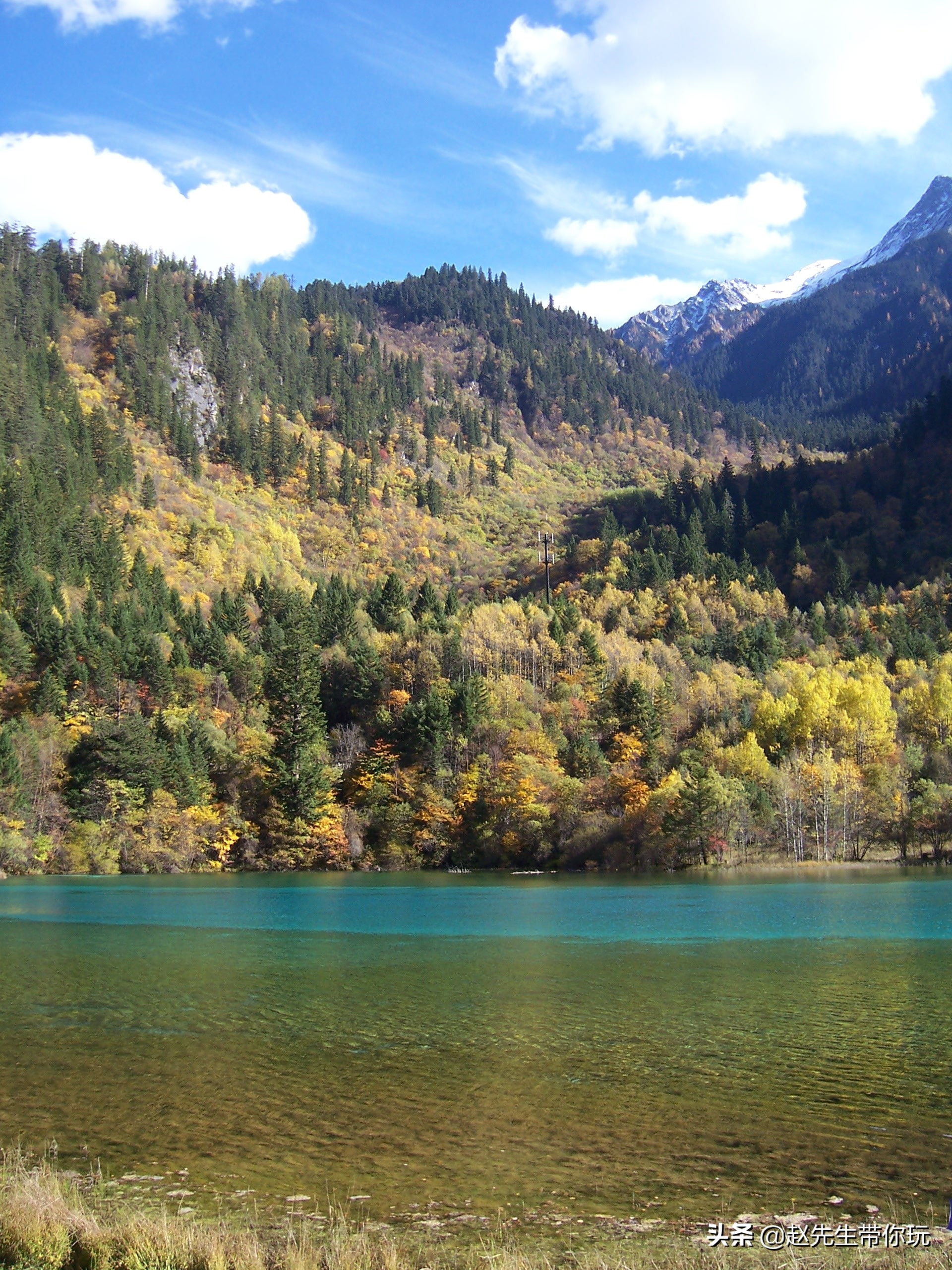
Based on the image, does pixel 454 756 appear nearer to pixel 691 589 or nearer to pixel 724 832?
pixel 724 832

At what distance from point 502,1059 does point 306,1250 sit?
45.3 feet

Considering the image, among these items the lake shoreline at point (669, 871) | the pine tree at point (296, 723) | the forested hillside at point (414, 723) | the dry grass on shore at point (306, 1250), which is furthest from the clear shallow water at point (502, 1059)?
the pine tree at point (296, 723)

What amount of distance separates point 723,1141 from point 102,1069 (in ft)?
51.2

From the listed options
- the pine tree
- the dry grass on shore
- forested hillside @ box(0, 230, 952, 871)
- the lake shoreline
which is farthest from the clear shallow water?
the pine tree

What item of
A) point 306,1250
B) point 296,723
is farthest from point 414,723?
point 306,1250

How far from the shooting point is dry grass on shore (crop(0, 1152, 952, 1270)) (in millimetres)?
13344

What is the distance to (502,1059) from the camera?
88.3 ft

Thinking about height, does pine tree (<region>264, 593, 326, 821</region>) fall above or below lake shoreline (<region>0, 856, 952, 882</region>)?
above

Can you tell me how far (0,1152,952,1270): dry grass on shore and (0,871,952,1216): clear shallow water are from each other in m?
1.74

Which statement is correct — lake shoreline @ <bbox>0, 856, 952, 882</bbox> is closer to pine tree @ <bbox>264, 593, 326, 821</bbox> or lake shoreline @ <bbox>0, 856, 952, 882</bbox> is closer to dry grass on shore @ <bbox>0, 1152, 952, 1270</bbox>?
pine tree @ <bbox>264, 593, 326, 821</bbox>

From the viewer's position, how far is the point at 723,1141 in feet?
65.3

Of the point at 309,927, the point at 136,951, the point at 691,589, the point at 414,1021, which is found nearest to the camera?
the point at 414,1021

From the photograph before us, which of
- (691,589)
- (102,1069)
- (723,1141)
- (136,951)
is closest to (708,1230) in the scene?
(723,1141)

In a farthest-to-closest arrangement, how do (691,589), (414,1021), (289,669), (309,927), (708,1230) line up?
(691,589) → (289,669) → (309,927) → (414,1021) → (708,1230)
